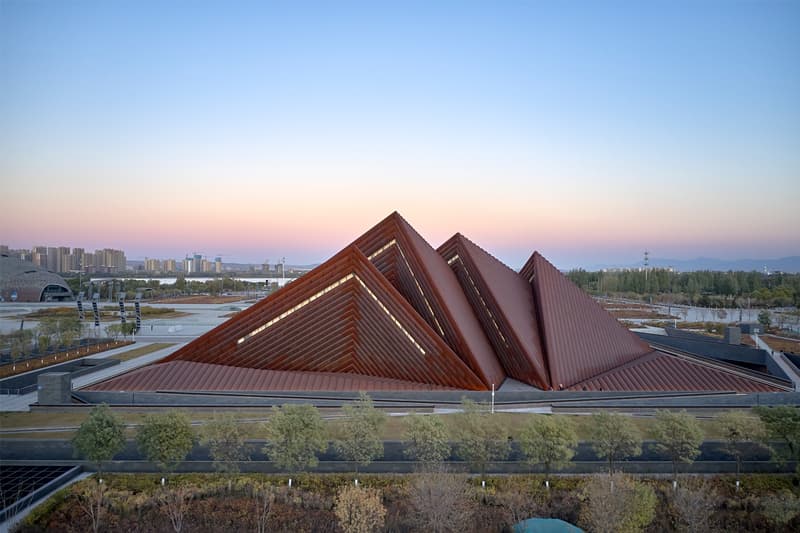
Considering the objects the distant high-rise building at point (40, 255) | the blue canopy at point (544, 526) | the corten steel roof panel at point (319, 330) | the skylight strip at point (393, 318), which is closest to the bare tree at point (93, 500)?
the corten steel roof panel at point (319, 330)

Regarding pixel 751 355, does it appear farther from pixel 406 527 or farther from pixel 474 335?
pixel 406 527

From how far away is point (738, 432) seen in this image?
18.5m

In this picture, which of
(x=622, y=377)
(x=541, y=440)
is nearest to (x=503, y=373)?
(x=622, y=377)

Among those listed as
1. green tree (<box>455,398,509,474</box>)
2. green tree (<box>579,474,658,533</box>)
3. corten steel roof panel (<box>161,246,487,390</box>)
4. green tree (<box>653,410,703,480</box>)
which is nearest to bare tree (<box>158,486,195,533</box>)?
green tree (<box>455,398,509,474</box>)

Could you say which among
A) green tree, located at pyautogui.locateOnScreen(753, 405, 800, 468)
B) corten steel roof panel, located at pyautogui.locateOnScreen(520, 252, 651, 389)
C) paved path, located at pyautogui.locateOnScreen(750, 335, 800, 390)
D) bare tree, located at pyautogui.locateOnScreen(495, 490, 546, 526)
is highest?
corten steel roof panel, located at pyautogui.locateOnScreen(520, 252, 651, 389)

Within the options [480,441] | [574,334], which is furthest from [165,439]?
[574,334]

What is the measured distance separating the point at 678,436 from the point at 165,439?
699 inches

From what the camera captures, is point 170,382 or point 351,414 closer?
point 351,414

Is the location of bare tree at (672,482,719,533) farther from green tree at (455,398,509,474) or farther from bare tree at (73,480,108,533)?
bare tree at (73,480,108,533)

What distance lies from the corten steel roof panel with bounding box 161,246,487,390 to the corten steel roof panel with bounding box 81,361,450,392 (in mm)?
595

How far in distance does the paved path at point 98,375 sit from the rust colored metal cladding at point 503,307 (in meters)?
20.5

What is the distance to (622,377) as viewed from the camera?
26.2 metres

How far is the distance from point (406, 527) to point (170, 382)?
14431mm

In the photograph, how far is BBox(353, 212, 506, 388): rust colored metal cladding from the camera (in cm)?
2541
